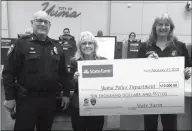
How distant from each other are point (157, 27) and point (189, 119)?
148 cm

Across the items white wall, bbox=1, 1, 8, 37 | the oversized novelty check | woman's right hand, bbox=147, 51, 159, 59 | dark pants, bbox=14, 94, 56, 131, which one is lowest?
dark pants, bbox=14, 94, 56, 131

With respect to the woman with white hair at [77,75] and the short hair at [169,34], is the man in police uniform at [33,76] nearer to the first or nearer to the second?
the woman with white hair at [77,75]

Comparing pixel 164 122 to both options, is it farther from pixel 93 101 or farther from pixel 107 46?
pixel 107 46

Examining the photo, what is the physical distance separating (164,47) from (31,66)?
1.24 metres

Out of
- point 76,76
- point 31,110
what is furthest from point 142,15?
point 31,110

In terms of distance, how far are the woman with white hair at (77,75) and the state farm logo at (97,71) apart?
0.28 feet

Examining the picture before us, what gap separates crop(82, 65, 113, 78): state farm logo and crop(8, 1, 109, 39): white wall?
5.20 meters

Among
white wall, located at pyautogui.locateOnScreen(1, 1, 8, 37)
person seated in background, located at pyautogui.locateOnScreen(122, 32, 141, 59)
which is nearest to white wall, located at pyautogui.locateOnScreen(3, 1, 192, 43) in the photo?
white wall, located at pyautogui.locateOnScreen(1, 1, 8, 37)

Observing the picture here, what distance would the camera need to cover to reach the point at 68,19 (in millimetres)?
7129

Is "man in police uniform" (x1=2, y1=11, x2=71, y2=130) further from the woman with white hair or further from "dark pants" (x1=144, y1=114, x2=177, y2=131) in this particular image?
"dark pants" (x1=144, y1=114, x2=177, y2=131)

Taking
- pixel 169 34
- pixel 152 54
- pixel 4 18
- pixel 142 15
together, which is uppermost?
pixel 142 15

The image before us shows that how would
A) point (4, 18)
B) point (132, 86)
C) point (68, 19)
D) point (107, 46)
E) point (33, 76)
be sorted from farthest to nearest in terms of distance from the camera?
point (68, 19)
point (4, 18)
point (107, 46)
point (132, 86)
point (33, 76)

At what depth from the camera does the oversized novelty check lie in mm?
1929

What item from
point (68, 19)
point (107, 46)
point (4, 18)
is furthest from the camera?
point (68, 19)
